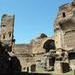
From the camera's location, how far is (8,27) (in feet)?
165

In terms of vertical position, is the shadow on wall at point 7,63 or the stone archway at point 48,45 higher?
the stone archway at point 48,45

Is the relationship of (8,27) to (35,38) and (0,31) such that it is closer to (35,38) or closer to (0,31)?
(0,31)

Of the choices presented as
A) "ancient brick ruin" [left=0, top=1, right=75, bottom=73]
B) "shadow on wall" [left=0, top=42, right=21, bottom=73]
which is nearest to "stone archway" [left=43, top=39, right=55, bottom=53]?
"ancient brick ruin" [left=0, top=1, right=75, bottom=73]

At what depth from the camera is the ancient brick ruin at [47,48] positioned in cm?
2458

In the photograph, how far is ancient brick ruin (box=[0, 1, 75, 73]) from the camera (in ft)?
80.6

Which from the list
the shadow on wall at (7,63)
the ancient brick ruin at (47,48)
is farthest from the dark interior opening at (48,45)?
the shadow on wall at (7,63)

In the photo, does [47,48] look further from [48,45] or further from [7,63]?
[7,63]

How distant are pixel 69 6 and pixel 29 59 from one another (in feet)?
41.6

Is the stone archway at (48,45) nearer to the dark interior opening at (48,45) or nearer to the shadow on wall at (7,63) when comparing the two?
the dark interior opening at (48,45)

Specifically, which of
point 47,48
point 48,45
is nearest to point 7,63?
point 47,48

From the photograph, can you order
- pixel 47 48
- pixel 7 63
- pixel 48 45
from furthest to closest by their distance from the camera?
pixel 48 45
pixel 47 48
pixel 7 63

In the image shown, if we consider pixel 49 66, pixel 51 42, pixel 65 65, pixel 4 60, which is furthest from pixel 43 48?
pixel 4 60

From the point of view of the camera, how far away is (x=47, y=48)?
42500 mm

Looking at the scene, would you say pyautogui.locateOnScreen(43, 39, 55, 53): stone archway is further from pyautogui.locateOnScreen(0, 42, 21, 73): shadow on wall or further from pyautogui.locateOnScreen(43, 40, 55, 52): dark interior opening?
pyautogui.locateOnScreen(0, 42, 21, 73): shadow on wall
